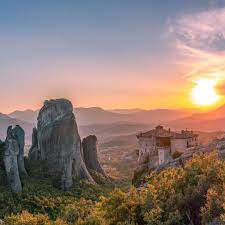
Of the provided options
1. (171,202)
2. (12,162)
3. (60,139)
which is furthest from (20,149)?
(171,202)

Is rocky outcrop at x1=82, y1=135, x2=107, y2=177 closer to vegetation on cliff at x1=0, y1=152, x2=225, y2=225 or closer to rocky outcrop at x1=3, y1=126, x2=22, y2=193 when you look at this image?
rocky outcrop at x1=3, y1=126, x2=22, y2=193

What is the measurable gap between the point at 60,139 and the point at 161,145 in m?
29.0

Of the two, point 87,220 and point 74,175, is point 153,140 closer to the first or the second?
point 74,175

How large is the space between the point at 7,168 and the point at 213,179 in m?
49.8

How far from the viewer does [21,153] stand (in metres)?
75.9

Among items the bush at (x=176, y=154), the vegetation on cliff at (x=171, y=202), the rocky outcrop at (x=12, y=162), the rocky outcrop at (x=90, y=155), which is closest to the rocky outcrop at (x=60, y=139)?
the rocky outcrop at (x=90, y=155)

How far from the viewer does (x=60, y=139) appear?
87.2 meters

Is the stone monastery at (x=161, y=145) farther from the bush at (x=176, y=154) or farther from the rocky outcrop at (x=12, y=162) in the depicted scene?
the rocky outcrop at (x=12, y=162)

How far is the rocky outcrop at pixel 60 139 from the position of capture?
8431 centimetres

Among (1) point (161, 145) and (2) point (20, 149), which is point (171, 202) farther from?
(2) point (20, 149)

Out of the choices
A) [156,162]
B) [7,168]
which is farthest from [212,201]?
[7,168]

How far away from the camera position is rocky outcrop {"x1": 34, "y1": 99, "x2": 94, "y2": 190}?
8431cm

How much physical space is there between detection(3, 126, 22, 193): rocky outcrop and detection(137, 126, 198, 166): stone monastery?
78.9 feet

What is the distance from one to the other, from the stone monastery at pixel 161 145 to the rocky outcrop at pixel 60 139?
20157 millimetres
